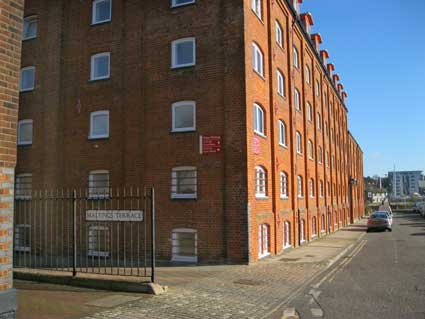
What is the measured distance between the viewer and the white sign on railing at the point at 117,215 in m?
11.3

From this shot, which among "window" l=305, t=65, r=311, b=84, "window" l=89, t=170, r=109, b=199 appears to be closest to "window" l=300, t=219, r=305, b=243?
"window" l=305, t=65, r=311, b=84

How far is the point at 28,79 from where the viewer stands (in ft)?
70.8

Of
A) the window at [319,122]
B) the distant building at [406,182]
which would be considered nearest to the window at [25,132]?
the window at [319,122]

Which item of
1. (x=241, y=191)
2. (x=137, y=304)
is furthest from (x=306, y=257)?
(x=137, y=304)

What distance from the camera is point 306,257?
17.9m

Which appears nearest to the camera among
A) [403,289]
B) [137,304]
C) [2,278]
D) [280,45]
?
[2,278]

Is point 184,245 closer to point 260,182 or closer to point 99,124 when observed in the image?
point 260,182

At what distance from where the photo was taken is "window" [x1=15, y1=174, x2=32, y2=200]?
20609 millimetres

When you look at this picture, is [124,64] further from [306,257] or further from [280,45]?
[306,257]

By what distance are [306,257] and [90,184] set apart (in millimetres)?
9674

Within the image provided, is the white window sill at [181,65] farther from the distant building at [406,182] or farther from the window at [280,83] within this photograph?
the distant building at [406,182]

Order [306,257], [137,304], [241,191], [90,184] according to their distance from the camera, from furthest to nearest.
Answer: [90,184]
[306,257]
[241,191]
[137,304]

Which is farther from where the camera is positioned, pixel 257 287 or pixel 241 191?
pixel 241 191

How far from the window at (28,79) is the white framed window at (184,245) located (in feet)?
35.2
